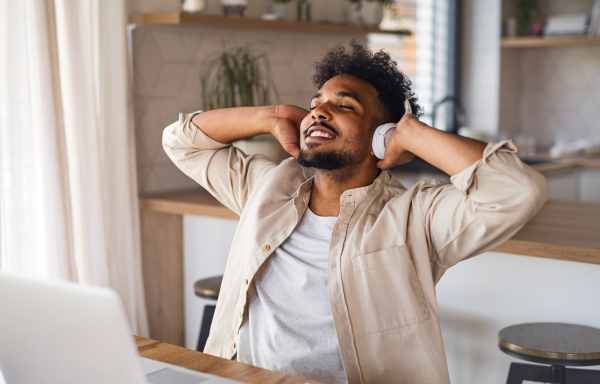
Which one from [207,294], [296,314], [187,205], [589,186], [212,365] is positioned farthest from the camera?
[589,186]

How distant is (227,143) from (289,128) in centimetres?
20

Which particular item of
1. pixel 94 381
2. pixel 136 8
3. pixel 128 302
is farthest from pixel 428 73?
pixel 94 381

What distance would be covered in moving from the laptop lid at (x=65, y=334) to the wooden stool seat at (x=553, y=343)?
105 cm

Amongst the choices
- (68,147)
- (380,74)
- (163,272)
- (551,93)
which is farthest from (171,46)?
(551,93)

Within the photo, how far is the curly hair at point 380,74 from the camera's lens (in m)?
1.51

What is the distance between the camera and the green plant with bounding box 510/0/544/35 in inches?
171

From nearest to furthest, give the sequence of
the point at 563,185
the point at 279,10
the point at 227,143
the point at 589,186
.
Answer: the point at 227,143, the point at 279,10, the point at 563,185, the point at 589,186

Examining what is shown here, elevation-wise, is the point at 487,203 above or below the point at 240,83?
below

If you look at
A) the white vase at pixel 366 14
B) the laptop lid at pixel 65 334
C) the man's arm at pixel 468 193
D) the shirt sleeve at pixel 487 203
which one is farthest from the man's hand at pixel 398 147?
the white vase at pixel 366 14

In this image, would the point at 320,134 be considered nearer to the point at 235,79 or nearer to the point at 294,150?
the point at 294,150

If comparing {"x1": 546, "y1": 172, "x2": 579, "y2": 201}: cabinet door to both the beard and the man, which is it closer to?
the man

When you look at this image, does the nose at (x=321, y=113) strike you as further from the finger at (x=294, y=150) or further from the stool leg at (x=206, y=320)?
the stool leg at (x=206, y=320)

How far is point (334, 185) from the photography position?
4.91 ft

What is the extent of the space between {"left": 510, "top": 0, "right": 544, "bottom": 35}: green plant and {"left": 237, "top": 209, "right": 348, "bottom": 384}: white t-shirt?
3.49 m
